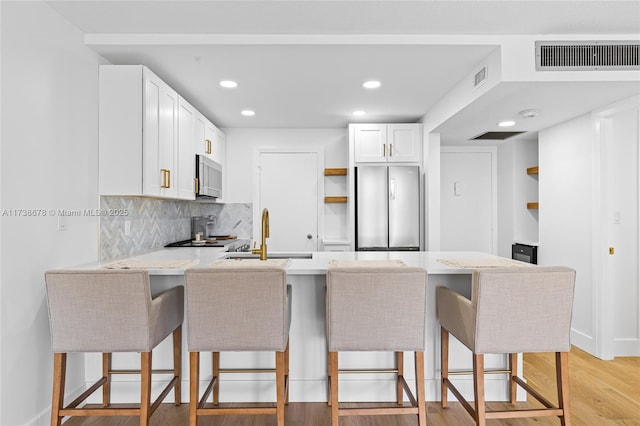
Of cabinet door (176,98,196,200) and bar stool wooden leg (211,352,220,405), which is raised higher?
cabinet door (176,98,196,200)

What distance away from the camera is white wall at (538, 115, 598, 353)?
136 inches

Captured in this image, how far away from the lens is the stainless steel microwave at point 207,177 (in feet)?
12.3

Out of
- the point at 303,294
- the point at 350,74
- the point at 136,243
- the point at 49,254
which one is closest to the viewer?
the point at 49,254

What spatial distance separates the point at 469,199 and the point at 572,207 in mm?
1606

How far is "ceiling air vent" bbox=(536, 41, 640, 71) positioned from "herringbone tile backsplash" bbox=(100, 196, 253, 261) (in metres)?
3.09

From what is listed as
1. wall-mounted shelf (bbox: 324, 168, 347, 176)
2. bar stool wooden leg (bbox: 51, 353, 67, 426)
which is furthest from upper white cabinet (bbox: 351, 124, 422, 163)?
bar stool wooden leg (bbox: 51, 353, 67, 426)

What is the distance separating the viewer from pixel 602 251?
3322 millimetres

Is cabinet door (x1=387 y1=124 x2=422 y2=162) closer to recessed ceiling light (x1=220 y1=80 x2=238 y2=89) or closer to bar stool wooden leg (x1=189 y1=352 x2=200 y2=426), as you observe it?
recessed ceiling light (x1=220 y1=80 x2=238 y2=89)

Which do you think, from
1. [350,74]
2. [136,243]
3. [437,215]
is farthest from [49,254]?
[437,215]

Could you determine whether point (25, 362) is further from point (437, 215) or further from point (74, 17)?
point (437, 215)

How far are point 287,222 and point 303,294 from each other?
2630mm

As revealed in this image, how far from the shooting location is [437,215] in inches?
169

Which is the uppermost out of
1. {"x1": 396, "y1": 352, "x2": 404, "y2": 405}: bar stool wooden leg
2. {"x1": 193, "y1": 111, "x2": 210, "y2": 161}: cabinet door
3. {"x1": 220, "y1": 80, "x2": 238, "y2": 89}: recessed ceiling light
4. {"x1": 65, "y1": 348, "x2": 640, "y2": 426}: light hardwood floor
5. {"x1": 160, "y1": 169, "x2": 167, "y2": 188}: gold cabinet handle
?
{"x1": 220, "y1": 80, "x2": 238, "y2": 89}: recessed ceiling light

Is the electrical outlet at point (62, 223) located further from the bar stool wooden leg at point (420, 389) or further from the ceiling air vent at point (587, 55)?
the ceiling air vent at point (587, 55)
